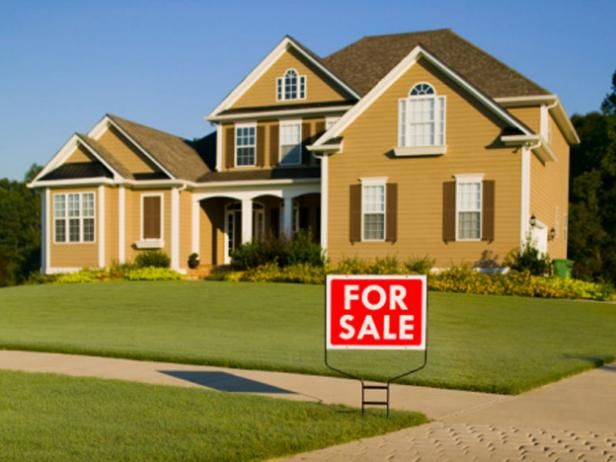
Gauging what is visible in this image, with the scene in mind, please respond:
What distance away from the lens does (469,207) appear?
24.5m

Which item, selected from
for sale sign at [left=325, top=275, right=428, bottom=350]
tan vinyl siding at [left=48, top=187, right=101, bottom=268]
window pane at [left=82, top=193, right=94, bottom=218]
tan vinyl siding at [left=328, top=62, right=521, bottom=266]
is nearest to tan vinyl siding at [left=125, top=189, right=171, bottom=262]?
tan vinyl siding at [left=48, top=187, right=101, bottom=268]

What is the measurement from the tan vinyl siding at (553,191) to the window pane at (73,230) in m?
17.1

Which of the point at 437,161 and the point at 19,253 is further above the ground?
the point at 437,161

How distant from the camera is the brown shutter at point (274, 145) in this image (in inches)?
1185

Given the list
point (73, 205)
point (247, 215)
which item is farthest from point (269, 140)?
point (73, 205)

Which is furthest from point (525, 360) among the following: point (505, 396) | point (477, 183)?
point (477, 183)

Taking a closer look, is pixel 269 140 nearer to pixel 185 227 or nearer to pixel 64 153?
pixel 185 227

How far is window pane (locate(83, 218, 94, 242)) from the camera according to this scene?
2905 cm

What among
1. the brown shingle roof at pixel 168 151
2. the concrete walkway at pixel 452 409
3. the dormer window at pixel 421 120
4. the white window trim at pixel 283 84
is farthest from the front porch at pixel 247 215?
the concrete walkway at pixel 452 409

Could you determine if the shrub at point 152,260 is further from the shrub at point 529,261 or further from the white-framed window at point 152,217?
the shrub at point 529,261

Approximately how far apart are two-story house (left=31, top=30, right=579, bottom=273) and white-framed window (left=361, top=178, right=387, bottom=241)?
0.04 metres

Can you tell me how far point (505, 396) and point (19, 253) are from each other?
71685mm

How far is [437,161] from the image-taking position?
81.7ft

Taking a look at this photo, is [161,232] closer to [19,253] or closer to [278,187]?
[278,187]
